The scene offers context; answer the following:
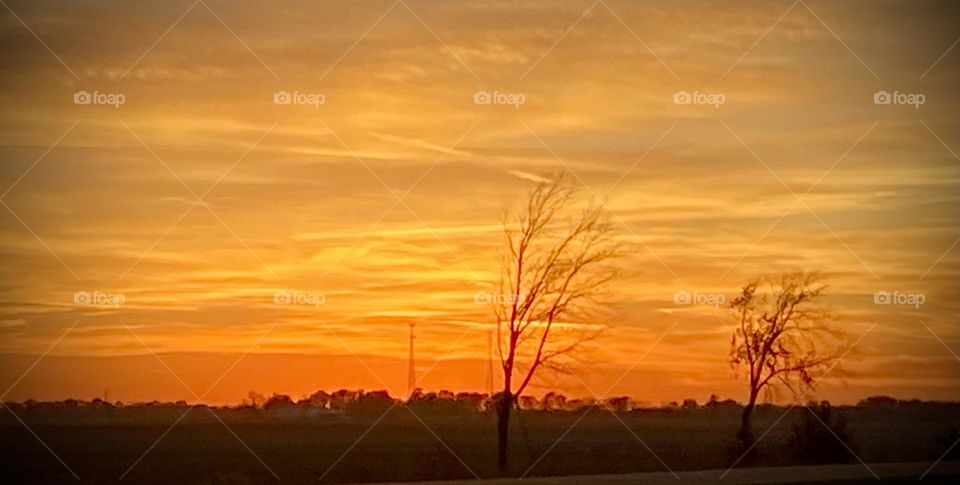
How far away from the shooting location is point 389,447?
34.2 meters

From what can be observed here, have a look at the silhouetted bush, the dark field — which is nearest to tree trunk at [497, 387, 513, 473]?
the dark field

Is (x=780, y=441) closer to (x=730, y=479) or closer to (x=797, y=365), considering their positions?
(x=797, y=365)

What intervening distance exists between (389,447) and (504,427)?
1015 cm

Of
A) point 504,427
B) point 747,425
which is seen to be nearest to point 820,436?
point 747,425

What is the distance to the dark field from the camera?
955 inches

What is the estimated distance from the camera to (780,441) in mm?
29844

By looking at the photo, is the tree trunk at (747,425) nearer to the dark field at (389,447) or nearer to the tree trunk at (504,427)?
the dark field at (389,447)

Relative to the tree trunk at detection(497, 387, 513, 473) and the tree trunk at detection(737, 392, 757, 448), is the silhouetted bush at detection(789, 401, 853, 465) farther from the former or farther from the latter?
the tree trunk at detection(497, 387, 513, 473)

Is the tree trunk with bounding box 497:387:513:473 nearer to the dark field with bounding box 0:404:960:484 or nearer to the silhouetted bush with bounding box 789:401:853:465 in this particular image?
the dark field with bounding box 0:404:960:484

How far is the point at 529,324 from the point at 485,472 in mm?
2584

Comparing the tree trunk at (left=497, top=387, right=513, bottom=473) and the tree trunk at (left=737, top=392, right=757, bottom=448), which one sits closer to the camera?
the tree trunk at (left=497, top=387, right=513, bottom=473)

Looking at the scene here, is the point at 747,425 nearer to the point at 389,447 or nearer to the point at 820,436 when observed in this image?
the point at 820,436

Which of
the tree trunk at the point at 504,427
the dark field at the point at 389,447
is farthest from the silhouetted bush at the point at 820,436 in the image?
the tree trunk at the point at 504,427

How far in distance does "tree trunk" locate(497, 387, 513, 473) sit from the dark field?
25 centimetres
